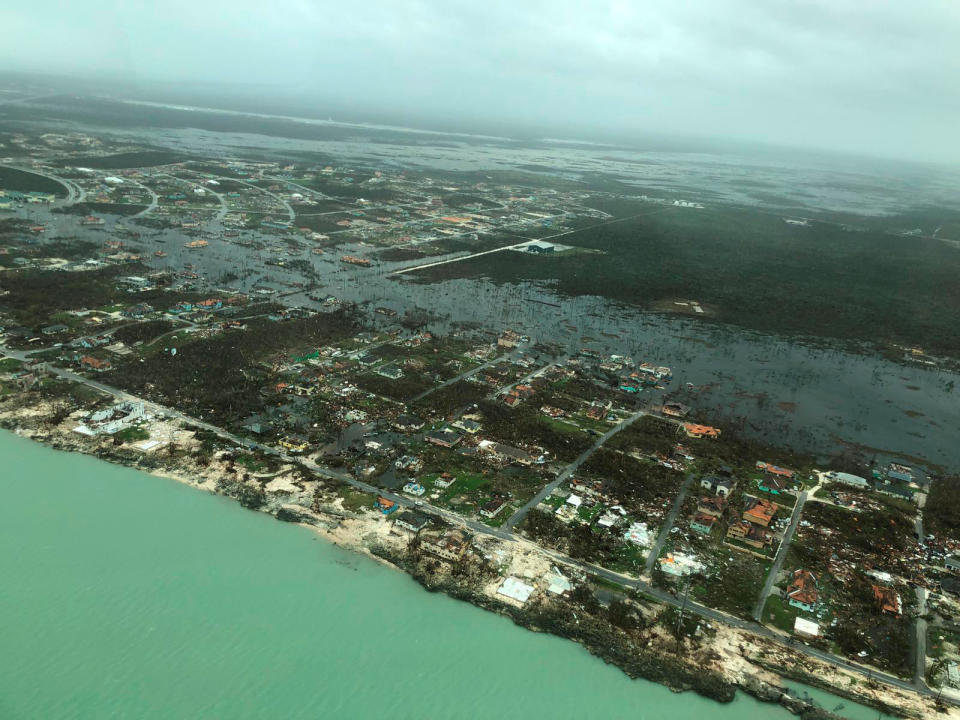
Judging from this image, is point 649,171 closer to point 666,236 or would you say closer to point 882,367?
point 666,236

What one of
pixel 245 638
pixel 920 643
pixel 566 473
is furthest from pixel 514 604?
pixel 920 643

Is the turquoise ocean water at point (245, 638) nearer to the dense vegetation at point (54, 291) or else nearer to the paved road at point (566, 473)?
the paved road at point (566, 473)

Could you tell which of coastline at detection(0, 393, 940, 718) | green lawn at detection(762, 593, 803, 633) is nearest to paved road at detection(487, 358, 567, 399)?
coastline at detection(0, 393, 940, 718)

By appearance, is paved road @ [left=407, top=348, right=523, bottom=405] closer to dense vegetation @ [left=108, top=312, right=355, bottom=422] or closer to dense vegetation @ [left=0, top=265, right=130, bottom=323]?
dense vegetation @ [left=108, top=312, right=355, bottom=422]

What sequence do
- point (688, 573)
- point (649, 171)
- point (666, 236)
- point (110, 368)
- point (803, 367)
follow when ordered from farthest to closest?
point (649, 171), point (666, 236), point (803, 367), point (110, 368), point (688, 573)

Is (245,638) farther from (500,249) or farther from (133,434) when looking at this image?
(500,249)

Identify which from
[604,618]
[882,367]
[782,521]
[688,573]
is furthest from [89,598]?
[882,367]

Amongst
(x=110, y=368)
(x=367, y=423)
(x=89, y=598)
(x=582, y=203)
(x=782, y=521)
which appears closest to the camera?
(x=89, y=598)

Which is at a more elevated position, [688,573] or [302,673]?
[688,573]
